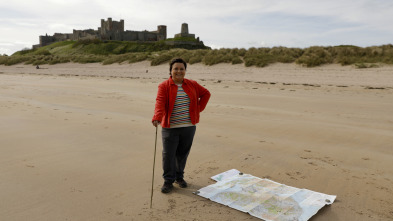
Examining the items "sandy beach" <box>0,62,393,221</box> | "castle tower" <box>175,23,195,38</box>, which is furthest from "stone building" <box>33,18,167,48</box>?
"sandy beach" <box>0,62,393,221</box>

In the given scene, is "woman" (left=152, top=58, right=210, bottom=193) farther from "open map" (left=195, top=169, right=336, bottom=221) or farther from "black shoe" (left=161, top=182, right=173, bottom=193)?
"open map" (left=195, top=169, right=336, bottom=221)

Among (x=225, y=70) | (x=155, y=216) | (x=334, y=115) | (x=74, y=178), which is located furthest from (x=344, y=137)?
(x=225, y=70)

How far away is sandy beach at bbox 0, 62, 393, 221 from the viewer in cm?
323

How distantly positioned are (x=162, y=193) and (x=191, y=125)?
85cm

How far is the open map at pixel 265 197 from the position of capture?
10.2 feet

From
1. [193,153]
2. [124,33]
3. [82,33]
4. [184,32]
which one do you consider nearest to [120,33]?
[124,33]

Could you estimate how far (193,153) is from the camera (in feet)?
16.4

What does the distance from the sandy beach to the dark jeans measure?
0.25 metres

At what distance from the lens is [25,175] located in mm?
Result: 3926

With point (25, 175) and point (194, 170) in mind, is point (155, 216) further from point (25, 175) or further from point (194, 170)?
point (25, 175)

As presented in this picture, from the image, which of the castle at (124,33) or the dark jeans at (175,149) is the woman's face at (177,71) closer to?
the dark jeans at (175,149)

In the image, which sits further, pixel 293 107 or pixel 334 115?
pixel 293 107

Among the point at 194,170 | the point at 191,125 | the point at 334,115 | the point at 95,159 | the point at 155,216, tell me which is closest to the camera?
the point at 155,216

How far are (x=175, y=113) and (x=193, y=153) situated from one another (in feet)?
5.41
